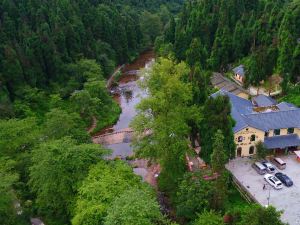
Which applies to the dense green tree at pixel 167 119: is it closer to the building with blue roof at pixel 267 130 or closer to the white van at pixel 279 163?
the building with blue roof at pixel 267 130

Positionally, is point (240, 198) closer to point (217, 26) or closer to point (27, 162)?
point (27, 162)

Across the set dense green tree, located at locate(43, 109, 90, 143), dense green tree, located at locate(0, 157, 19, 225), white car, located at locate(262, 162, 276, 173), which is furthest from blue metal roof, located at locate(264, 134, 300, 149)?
dense green tree, located at locate(0, 157, 19, 225)

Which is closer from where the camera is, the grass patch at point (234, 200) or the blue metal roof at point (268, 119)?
the grass patch at point (234, 200)

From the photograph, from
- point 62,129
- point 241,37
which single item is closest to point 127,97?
point 241,37

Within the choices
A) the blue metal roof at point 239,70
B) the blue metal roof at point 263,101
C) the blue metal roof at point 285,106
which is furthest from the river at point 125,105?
the blue metal roof at point 285,106

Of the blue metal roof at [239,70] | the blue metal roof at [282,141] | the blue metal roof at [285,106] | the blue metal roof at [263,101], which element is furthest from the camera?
the blue metal roof at [239,70]

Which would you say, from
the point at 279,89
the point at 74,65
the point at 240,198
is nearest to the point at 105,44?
the point at 74,65

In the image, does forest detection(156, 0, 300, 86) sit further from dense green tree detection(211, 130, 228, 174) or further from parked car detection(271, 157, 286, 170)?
dense green tree detection(211, 130, 228, 174)

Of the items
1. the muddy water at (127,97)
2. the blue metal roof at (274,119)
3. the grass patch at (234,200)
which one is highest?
the blue metal roof at (274,119)
